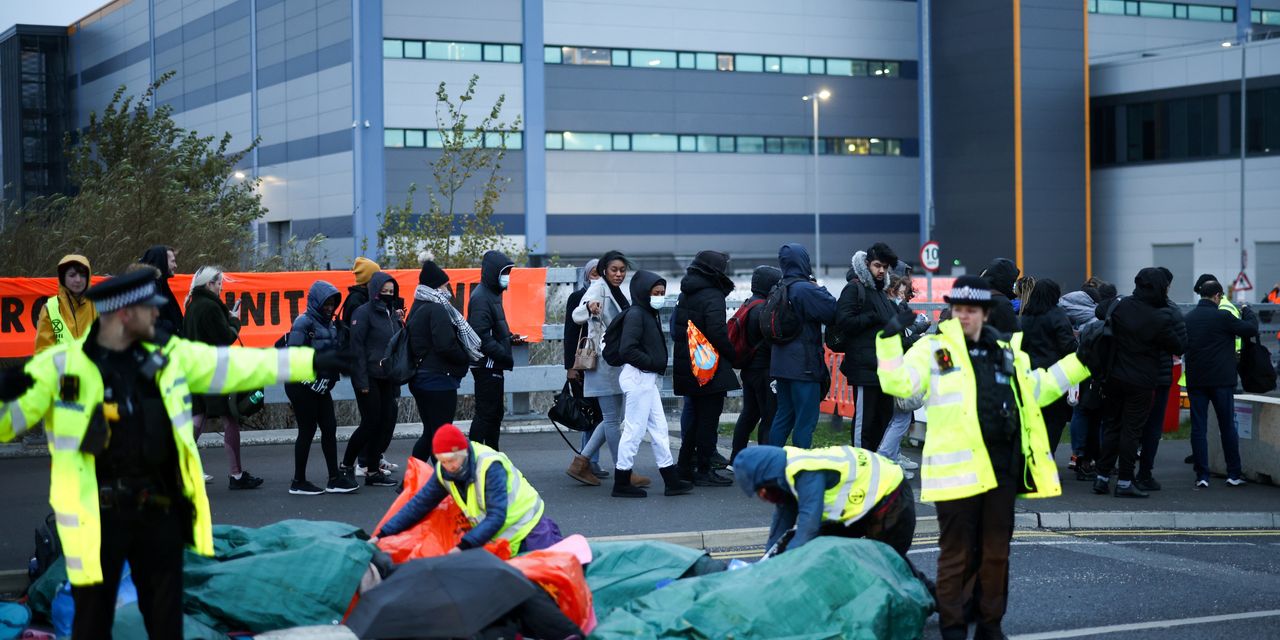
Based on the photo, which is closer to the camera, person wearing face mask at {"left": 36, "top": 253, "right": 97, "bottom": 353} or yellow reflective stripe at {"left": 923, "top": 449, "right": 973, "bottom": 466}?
yellow reflective stripe at {"left": 923, "top": 449, "right": 973, "bottom": 466}

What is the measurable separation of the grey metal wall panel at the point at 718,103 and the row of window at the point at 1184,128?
7829mm

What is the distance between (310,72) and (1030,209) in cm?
2819

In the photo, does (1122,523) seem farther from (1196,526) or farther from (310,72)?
(310,72)

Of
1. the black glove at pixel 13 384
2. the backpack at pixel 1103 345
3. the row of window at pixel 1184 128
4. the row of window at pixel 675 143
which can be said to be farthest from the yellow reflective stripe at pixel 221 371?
the row of window at pixel 1184 128

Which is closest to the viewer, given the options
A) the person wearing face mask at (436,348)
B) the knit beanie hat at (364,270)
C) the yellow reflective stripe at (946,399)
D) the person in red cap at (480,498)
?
the yellow reflective stripe at (946,399)

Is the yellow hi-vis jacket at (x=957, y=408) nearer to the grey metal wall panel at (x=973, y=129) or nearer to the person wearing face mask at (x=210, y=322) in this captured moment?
the person wearing face mask at (x=210, y=322)

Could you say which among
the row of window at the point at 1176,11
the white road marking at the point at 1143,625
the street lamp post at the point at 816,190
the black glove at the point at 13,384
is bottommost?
the white road marking at the point at 1143,625

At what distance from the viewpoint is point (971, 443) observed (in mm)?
6348

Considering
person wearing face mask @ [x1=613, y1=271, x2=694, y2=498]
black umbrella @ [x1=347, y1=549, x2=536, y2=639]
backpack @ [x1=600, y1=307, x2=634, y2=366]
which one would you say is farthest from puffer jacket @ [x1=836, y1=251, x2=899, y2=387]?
black umbrella @ [x1=347, y1=549, x2=536, y2=639]

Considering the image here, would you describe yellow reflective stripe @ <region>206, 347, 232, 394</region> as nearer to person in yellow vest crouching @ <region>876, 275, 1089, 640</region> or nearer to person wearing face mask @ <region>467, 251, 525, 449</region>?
person in yellow vest crouching @ <region>876, 275, 1089, 640</region>

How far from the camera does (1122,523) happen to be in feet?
33.3

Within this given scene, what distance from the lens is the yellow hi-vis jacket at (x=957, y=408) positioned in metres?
6.34

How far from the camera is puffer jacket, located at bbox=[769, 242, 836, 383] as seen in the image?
1067 centimetres

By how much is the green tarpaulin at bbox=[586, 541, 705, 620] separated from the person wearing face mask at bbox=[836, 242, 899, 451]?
3.78m
